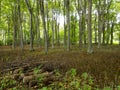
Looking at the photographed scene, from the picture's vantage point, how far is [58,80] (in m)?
7.80

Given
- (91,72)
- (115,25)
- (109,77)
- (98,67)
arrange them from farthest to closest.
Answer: (115,25) → (98,67) → (91,72) → (109,77)

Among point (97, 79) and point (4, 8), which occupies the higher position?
point (4, 8)

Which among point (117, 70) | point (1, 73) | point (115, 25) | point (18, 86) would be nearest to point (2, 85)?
point (18, 86)

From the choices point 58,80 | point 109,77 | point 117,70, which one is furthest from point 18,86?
point 117,70

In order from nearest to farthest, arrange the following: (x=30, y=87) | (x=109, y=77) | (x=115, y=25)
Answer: (x=30, y=87), (x=109, y=77), (x=115, y=25)

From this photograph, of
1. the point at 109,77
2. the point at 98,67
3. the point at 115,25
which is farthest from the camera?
the point at 115,25

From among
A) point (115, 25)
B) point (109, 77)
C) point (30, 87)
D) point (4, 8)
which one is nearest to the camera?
point (30, 87)

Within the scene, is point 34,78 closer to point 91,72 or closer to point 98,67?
point 91,72

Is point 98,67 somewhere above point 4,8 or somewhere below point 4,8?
below

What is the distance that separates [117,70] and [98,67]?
1.00 metres

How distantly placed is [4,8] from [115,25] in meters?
25.7

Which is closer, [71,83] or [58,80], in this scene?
[71,83]

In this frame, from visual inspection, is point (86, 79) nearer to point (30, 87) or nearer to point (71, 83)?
point (71, 83)

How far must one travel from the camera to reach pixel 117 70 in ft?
27.8
